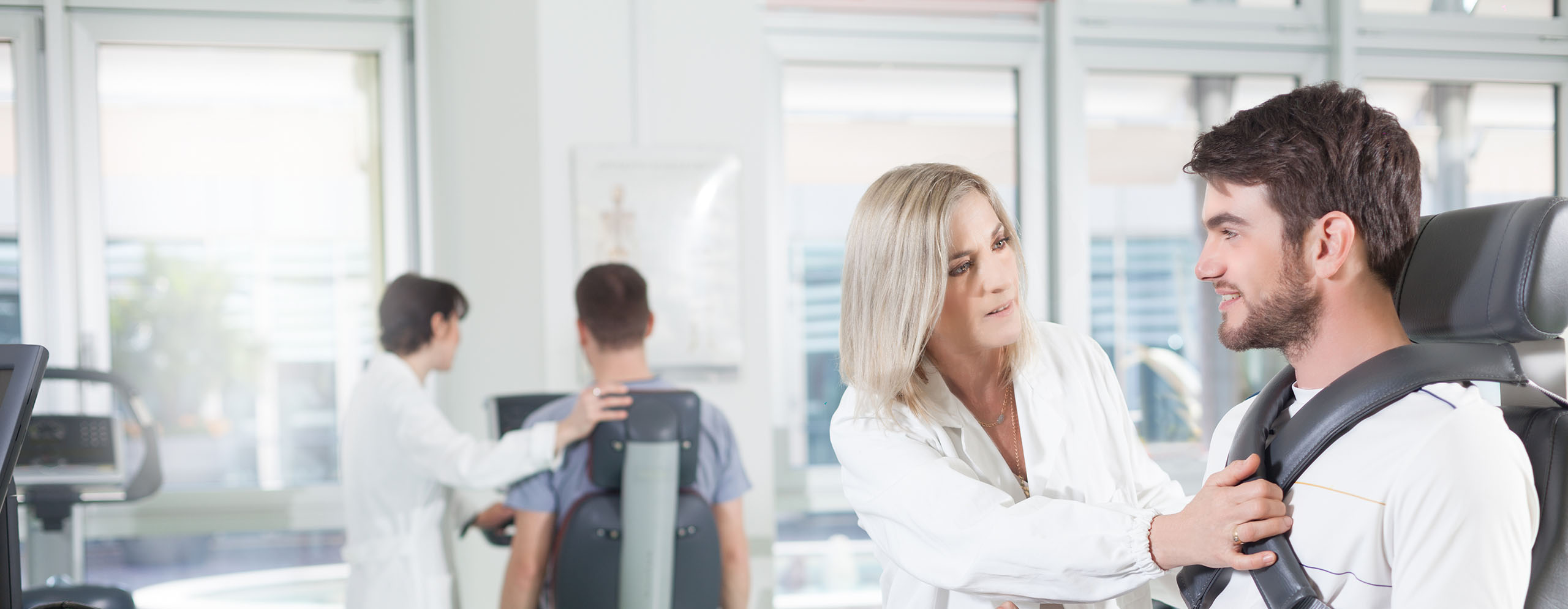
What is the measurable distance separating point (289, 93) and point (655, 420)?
6.85 feet

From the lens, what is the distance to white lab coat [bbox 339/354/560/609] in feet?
8.23

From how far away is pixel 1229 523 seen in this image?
3.22 ft

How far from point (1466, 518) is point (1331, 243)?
314 millimetres

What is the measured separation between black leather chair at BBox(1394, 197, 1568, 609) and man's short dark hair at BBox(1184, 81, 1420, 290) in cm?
4

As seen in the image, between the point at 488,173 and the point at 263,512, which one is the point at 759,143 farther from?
the point at 263,512

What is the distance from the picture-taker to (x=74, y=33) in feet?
10.3

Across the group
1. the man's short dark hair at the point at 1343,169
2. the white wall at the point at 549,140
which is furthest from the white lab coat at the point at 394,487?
the man's short dark hair at the point at 1343,169

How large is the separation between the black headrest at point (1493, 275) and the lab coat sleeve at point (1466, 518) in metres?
0.12

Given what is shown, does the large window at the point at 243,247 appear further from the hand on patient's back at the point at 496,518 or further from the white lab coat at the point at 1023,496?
the white lab coat at the point at 1023,496

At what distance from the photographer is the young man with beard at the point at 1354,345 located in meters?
0.89

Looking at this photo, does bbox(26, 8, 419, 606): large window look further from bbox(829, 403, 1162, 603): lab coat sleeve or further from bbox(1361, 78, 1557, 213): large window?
bbox(1361, 78, 1557, 213): large window

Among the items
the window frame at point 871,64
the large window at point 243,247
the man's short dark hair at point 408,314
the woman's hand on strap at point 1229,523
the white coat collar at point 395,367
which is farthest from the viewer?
the window frame at point 871,64

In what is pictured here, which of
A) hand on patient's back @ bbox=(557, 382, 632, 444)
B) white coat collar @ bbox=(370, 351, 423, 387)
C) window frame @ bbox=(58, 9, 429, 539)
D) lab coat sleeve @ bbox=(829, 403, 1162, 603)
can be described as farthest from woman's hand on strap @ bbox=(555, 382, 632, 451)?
window frame @ bbox=(58, 9, 429, 539)

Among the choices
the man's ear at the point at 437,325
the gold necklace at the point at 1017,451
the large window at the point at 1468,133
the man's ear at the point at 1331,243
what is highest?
the large window at the point at 1468,133
